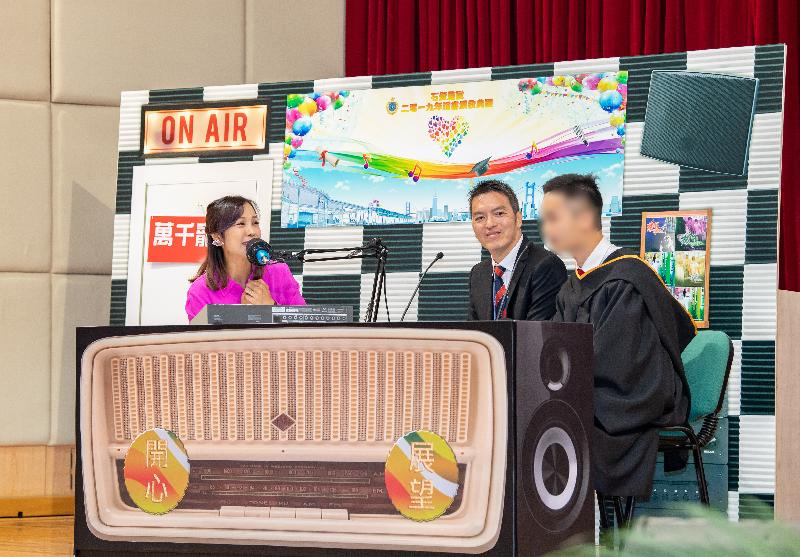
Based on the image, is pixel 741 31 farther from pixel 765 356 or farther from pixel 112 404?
pixel 112 404

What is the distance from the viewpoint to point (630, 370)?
233cm

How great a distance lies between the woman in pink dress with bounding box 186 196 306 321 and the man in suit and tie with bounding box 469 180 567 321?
0.57 meters

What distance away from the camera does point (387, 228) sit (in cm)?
316

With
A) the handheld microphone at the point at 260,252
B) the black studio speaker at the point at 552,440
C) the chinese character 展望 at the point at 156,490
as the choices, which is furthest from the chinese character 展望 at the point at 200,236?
the black studio speaker at the point at 552,440

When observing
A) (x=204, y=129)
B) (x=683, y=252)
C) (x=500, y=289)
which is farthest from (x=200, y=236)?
(x=683, y=252)

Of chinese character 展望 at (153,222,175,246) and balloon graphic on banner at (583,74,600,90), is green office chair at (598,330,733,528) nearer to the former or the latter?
balloon graphic on banner at (583,74,600,90)

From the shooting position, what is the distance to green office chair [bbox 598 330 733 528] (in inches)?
97.6

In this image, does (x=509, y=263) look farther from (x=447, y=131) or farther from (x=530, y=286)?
(x=447, y=131)

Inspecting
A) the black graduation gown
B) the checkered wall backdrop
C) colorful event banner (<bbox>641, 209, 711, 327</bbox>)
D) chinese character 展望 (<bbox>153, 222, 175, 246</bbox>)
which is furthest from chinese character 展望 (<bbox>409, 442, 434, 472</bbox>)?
chinese character 展望 (<bbox>153, 222, 175, 246</bbox>)

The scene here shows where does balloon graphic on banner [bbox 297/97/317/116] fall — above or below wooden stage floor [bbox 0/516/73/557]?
above

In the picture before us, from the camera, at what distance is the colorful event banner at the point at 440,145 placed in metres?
2.96

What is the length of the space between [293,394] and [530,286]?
4.08 feet

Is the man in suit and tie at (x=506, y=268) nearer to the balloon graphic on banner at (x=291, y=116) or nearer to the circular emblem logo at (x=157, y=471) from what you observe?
the balloon graphic on banner at (x=291, y=116)

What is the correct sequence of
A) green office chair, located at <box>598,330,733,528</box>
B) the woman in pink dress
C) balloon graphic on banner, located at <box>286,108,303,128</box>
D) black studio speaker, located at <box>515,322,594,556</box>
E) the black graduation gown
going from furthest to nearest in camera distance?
balloon graphic on banner, located at <box>286,108,303,128</box>, the woman in pink dress, green office chair, located at <box>598,330,733,528</box>, the black graduation gown, black studio speaker, located at <box>515,322,594,556</box>
